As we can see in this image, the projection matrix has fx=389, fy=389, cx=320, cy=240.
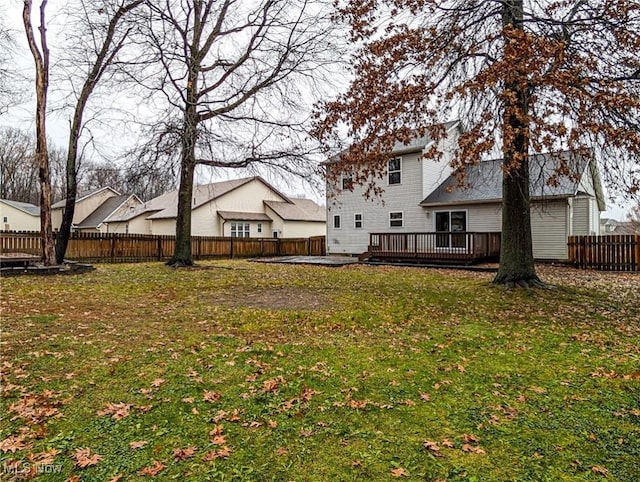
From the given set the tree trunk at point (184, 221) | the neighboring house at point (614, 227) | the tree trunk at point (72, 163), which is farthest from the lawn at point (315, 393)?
the neighboring house at point (614, 227)

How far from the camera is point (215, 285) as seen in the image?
10.3 metres

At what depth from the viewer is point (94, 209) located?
3822 centimetres

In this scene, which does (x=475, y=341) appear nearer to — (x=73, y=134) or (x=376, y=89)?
(x=376, y=89)

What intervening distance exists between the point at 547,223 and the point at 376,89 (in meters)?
12.2

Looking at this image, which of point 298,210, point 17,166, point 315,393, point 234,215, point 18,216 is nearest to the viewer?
point 315,393

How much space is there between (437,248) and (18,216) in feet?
127

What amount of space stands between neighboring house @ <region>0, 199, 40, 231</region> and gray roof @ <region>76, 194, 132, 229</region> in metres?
4.00

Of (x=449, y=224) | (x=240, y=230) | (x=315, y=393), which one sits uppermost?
(x=240, y=230)

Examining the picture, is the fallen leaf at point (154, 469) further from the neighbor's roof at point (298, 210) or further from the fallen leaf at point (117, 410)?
the neighbor's roof at point (298, 210)

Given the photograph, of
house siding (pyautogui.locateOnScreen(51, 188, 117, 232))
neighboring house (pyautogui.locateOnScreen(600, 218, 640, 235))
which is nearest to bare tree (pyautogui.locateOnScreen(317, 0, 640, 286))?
neighboring house (pyautogui.locateOnScreen(600, 218, 640, 235))

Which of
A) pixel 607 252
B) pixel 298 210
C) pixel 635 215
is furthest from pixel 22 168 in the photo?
pixel 635 215

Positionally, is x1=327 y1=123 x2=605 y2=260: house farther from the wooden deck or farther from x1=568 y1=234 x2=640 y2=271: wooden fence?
x1=568 y1=234 x2=640 y2=271: wooden fence

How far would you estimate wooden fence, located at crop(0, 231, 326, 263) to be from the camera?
17.2 metres

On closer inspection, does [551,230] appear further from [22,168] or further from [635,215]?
[22,168]
